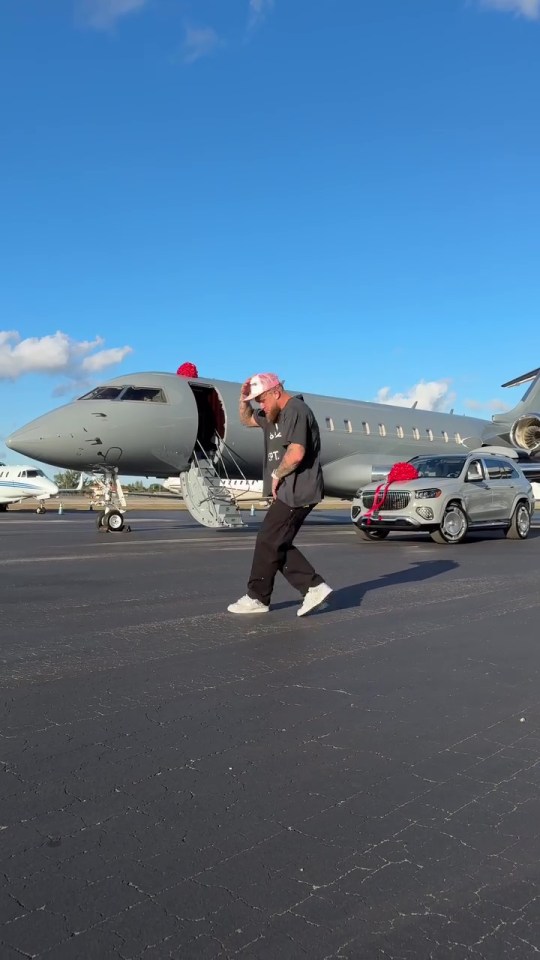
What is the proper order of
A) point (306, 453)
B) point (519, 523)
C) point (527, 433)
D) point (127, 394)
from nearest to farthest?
point (306, 453) → point (519, 523) → point (127, 394) → point (527, 433)

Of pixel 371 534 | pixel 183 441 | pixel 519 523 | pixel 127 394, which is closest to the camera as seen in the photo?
pixel 371 534

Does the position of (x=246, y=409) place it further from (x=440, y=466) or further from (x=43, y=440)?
(x=43, y=440)

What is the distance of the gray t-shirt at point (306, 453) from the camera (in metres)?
6.10

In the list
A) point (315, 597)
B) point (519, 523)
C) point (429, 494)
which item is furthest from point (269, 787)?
point (519, 523)

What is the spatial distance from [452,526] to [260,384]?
28.5ft

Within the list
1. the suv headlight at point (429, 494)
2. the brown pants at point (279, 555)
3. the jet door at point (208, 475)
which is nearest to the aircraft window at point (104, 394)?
the jet door at point (208, 475)

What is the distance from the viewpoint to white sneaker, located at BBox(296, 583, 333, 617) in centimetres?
624

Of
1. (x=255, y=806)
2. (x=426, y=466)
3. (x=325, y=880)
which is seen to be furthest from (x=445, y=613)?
(x=426, y=466)

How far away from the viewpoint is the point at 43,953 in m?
1.84

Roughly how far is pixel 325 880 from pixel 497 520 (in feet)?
45.5

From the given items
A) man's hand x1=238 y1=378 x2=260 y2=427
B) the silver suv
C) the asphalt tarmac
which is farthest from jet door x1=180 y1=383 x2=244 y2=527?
the asphalt tarmac

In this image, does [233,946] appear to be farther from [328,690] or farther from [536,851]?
[328,690]

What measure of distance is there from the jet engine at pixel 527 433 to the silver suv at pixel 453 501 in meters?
9.01

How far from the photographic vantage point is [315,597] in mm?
6266
